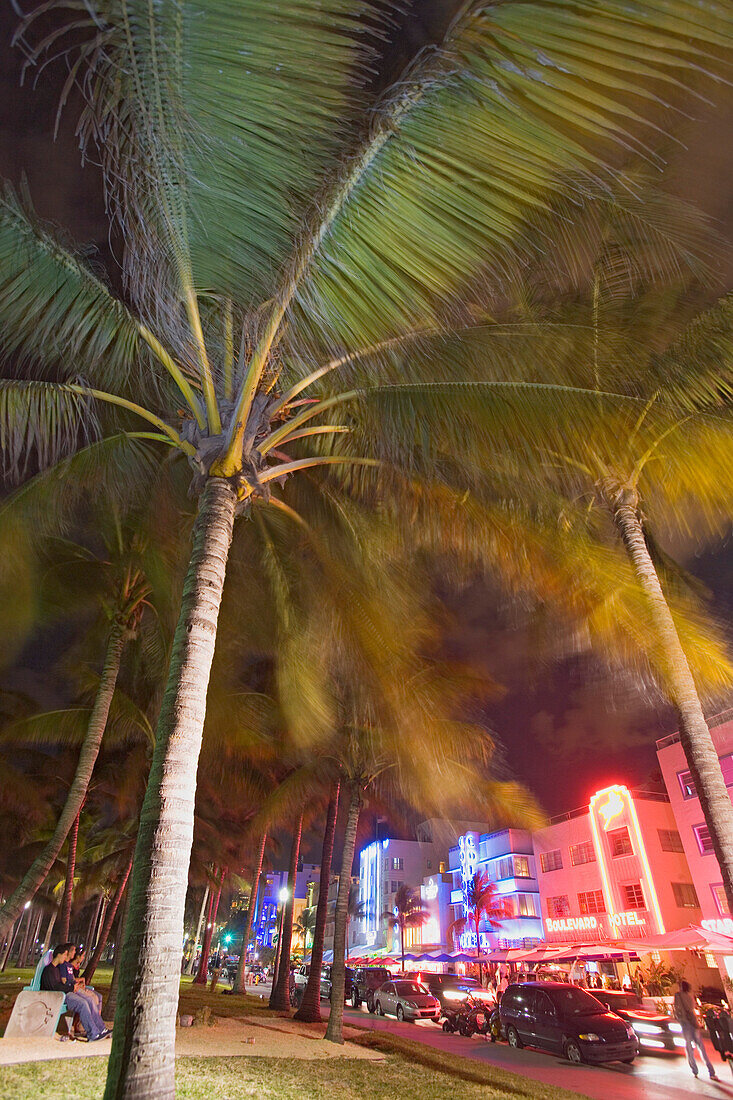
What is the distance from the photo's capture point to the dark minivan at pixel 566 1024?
12.8 metres

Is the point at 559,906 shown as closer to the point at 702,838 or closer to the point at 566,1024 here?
the point at 702,838

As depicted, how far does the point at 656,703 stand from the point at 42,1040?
1011cm

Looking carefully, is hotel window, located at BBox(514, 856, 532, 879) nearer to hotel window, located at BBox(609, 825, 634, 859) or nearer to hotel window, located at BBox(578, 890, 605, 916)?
hotel window, located at BBox(578, 890, 605, 916)

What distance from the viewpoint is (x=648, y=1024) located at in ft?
54.5

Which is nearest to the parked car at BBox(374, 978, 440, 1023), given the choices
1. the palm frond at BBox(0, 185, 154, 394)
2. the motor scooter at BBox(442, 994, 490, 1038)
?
the motor scooter at BBox(442, 994, 490, 1038)

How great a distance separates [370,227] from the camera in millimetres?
4426

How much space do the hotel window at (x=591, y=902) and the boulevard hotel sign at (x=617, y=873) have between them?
11.7 inches

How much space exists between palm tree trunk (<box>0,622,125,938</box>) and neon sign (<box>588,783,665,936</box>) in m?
27.0

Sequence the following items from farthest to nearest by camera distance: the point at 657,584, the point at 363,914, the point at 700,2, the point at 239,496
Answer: the point at 363,914, the point at 657,584, the point at 239,496, the point at 700,2

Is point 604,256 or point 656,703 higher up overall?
point 604,256

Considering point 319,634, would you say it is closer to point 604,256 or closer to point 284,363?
point 284,363

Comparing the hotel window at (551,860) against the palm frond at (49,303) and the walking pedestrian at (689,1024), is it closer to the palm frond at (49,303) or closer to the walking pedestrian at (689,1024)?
the walking pedestrian at (689,1024)

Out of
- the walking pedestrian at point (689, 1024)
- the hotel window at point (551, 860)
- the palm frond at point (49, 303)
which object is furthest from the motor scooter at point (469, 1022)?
the hotel window at point (551, 860)

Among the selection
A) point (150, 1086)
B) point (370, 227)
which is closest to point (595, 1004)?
point (150, 1086)
